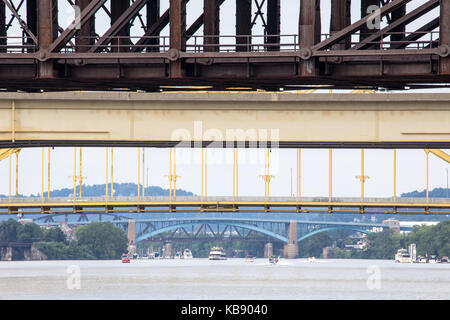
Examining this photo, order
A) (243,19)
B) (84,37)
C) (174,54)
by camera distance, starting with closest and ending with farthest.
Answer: (174,54)
(84,37)
(243,19)

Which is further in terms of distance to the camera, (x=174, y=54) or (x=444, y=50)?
(x=174, y=54)

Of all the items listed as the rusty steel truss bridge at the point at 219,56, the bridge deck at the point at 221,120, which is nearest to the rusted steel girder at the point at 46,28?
the rusty steel truss bridge at the point at 219,56

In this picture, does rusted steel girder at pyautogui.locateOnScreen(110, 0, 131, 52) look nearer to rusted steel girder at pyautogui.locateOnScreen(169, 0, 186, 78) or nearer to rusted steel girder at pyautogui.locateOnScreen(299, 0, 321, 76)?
rusted steel girder at pyautogui.locateOnScreen(169, 0, 186, 78)

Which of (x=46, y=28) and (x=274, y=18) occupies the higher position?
(x=274, y=18)

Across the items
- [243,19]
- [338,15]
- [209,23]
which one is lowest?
[209,23]

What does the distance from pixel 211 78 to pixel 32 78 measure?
497 centimetres

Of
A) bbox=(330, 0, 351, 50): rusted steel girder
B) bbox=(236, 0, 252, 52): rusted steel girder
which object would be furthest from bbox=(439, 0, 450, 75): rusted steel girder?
bbox=(236, 0, 252, 52): rusted steel girder

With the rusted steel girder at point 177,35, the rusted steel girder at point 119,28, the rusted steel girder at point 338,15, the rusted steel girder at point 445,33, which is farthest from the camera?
the rusted steel girder at point 338,15

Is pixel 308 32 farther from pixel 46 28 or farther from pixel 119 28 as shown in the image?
pixel 46 28

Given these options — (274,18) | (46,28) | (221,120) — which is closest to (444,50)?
(274,18)

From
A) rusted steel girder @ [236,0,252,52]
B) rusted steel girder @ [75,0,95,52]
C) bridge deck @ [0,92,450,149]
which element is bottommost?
bridge deck @ [0,92,450,149]

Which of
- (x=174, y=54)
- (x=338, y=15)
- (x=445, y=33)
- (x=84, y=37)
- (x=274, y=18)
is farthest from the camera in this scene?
(x=274, y=18)

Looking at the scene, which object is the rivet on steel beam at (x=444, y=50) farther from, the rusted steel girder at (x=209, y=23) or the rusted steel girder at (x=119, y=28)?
the rusted steel girder at (x=119, y=28)

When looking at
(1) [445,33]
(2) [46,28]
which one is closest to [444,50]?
(1) [445,33]
